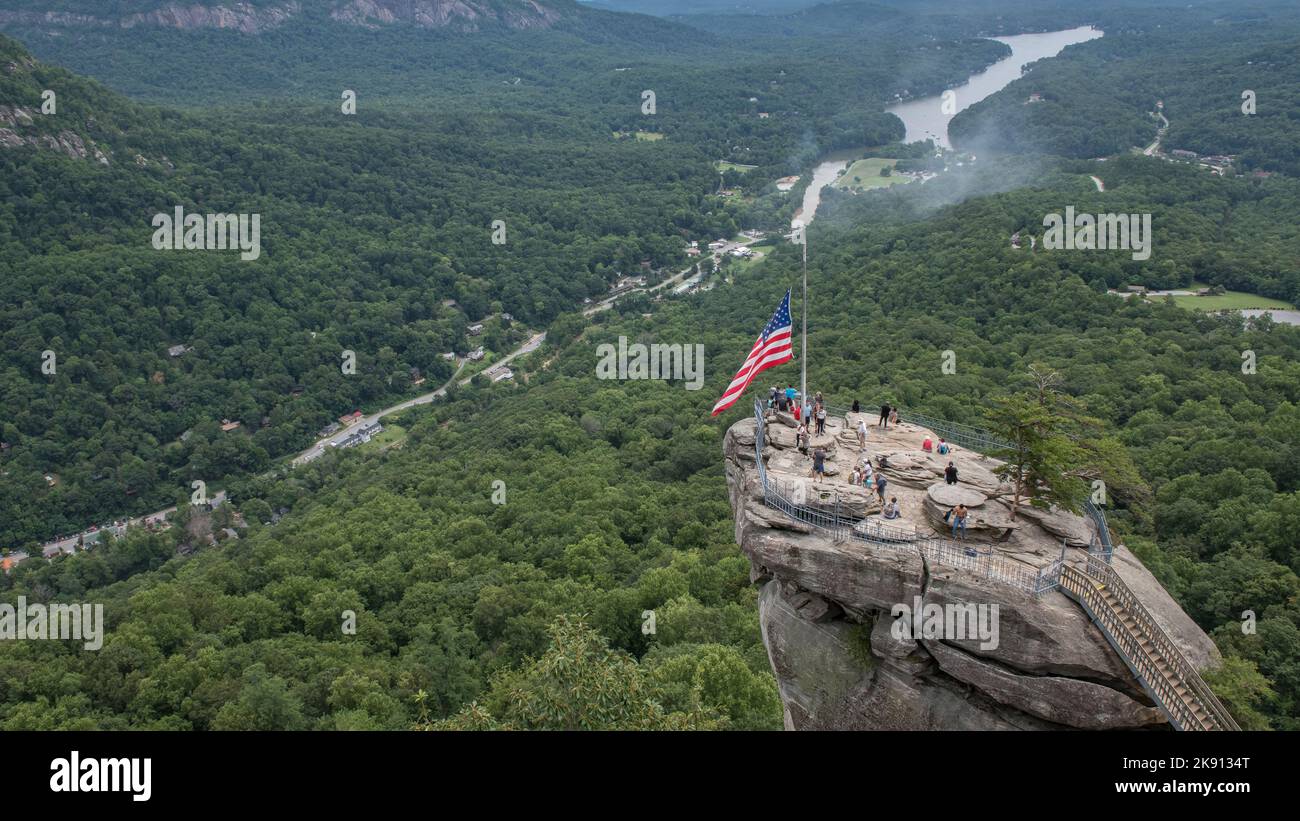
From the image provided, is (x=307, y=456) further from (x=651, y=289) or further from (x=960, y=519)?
(x=960, y=519)

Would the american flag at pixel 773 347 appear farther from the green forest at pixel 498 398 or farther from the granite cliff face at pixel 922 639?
the green forest at pixel 498 398

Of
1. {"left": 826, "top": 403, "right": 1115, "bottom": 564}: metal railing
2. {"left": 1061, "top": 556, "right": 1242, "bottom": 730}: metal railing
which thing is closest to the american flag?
{"left": 826, "top": 403, "right": 1115, "bottom": 564}: metal railing

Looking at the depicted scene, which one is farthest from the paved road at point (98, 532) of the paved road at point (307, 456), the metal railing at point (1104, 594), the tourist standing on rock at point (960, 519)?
the tourist standing on rock at point (960, 519)

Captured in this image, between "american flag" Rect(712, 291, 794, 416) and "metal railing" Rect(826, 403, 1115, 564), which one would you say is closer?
"metal railing" Rect(826, 403, 1115, 564)

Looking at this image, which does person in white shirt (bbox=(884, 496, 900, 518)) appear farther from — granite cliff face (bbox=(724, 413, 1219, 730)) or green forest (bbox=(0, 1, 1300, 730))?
green forest (bbox=(0, 1, 1300, 730))

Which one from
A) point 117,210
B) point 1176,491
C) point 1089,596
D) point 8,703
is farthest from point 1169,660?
point 117,210

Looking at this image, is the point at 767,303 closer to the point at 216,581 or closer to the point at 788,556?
the point at 216,581
